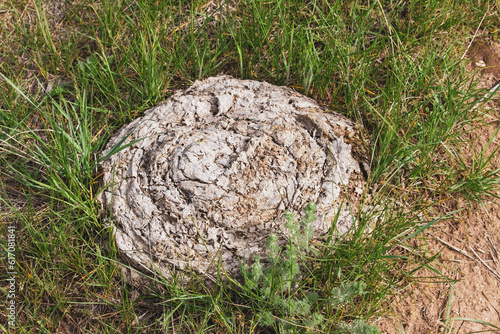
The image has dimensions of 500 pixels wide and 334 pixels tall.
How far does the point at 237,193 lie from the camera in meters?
1.89

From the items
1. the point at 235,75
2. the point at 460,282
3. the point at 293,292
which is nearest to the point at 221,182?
the point at 293,292

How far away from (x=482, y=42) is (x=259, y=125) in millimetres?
1789

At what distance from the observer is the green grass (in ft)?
5.95

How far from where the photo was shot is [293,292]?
1817 mm

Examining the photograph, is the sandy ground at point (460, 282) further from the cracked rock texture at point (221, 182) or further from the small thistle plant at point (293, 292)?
the cracked rock texture at point (221, 182)

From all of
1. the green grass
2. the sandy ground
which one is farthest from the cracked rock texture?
the sandy ground

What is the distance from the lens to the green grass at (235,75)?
1.81 m

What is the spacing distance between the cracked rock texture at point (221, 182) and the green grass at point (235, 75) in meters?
0.12

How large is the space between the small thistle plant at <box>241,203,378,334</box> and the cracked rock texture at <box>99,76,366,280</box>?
0.15 meters

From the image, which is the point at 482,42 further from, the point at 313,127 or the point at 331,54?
the point at 313,127

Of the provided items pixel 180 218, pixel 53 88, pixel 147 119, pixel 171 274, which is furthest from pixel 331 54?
pixel 53 88

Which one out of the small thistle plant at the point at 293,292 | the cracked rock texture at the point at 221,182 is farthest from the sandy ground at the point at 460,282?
the cracked rock texture at the point at 221,182

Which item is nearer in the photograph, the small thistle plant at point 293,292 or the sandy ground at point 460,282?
the small thistle plant at point 293,292

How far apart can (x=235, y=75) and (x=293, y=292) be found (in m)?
1.46
